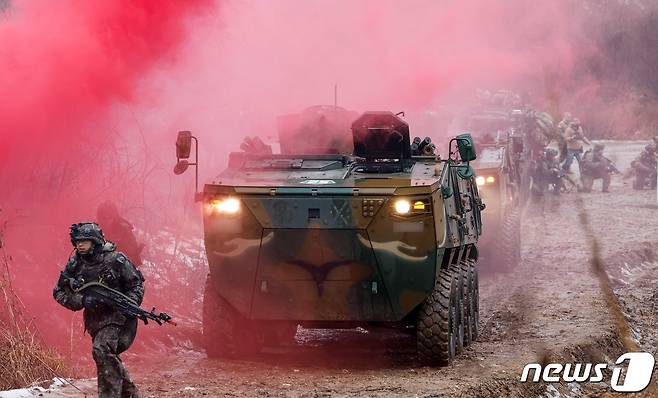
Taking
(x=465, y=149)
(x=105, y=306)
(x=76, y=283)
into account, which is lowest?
(x=105, y=306)

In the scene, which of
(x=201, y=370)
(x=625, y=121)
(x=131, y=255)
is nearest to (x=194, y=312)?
(x=131, y=255)

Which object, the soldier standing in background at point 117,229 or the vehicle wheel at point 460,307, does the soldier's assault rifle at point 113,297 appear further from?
the soldier standing in background at point 117,229

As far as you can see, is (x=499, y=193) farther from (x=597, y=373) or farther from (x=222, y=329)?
(x=222, y=329)

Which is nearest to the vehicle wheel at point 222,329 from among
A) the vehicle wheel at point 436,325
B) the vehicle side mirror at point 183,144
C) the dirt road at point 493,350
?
the dirt road at point 493,350

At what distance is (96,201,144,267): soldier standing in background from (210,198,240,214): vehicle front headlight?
2.51 meters

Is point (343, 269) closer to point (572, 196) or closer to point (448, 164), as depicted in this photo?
point (448, 164)

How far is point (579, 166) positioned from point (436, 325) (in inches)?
845

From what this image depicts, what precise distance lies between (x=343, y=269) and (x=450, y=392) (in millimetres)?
1697

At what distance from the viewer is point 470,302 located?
50.8 feet

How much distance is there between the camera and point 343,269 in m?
13.3

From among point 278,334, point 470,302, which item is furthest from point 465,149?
point 278,334

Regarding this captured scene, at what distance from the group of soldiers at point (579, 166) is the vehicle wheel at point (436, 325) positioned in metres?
18.7

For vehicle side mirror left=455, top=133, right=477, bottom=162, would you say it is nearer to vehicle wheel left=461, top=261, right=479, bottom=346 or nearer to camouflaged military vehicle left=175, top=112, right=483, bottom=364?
camouflaged military vehicle left=175, top=112, right=483, bottom=364

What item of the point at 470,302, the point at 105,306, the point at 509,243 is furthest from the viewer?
the point at 509,243
